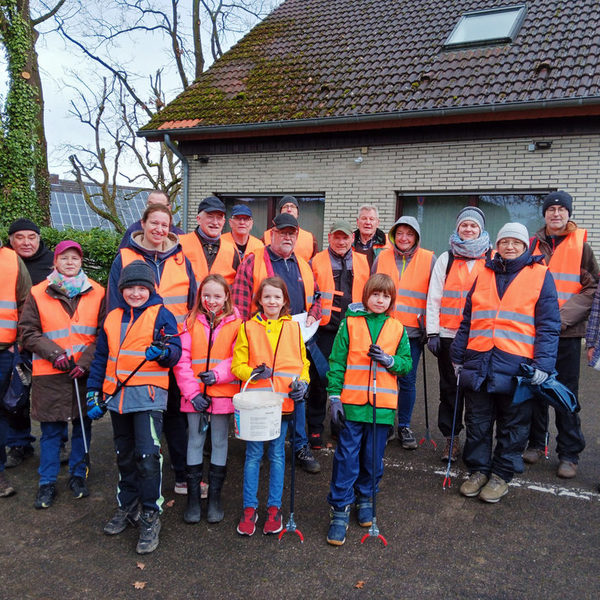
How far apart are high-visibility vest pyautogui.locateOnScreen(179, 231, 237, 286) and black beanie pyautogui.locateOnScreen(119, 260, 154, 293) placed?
1.10 metres

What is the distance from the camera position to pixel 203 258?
15.6 feet

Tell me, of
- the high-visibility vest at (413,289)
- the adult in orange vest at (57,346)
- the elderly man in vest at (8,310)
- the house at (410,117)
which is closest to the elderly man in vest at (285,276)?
the high-visibility vest at (413,289)

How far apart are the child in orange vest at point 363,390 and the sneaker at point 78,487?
1.89 metres

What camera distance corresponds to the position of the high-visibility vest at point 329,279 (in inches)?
195

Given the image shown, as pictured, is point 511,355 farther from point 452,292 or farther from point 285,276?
point 285,276

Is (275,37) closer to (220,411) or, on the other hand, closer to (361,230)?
(361,230)

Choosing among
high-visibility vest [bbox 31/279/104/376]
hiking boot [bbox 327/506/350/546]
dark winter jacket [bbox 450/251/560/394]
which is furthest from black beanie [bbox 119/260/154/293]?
dark winter jacket [bbox 450/251/560/394]

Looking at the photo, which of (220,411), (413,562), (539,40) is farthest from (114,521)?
(539,40)

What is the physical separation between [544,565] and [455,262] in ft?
7.92

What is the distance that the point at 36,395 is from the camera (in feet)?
12.8

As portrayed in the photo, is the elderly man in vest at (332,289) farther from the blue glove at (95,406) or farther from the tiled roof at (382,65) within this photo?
the tiled roof at (382,65)

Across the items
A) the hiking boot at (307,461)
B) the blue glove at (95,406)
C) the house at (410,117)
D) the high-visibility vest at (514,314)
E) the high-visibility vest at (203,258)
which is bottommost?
the hiking boot at (307,461)

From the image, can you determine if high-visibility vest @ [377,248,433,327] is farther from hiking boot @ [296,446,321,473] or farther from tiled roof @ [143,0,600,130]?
tiled roof @ [143,0,600,130]

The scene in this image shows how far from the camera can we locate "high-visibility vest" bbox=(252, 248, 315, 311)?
443 cm
